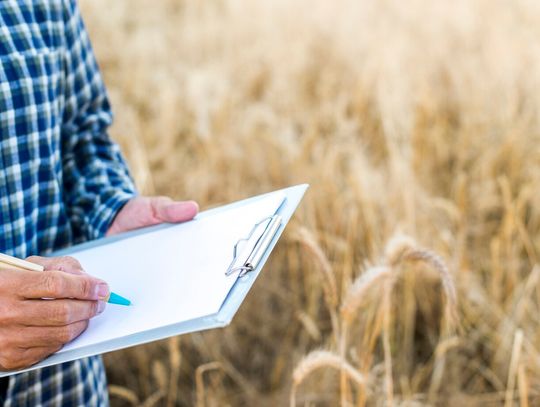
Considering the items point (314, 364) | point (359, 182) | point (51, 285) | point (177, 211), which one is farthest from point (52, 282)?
point (359, 182)

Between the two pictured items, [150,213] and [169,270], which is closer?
[169,270]

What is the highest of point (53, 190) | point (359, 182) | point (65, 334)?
point (53, 190)

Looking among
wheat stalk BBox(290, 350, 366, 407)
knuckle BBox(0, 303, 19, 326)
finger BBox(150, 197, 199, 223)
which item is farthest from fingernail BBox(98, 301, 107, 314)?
wheat stalk BBox(290, 350, 366, 407)

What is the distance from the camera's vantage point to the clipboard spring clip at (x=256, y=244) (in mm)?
880

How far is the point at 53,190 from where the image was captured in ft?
3.89

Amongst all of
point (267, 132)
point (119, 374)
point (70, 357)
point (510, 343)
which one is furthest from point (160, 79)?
point (70, 357)

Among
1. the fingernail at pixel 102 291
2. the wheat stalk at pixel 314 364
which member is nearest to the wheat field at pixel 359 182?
the wheat stalk at pixel 314 364

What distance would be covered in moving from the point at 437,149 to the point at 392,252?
4.79ft

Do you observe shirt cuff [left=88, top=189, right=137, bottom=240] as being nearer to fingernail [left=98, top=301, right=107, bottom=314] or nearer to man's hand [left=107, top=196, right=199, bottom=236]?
man's hand [left=107, top=196, right=199, bottom=236]

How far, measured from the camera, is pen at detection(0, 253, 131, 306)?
0.85m

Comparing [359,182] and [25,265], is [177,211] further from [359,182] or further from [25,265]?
[359,182]

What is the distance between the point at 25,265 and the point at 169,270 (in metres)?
0.21

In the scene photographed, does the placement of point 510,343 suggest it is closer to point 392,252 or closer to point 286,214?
point 392,252

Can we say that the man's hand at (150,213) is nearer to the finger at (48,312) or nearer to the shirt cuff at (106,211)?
the shirt cuff at (106,211)
